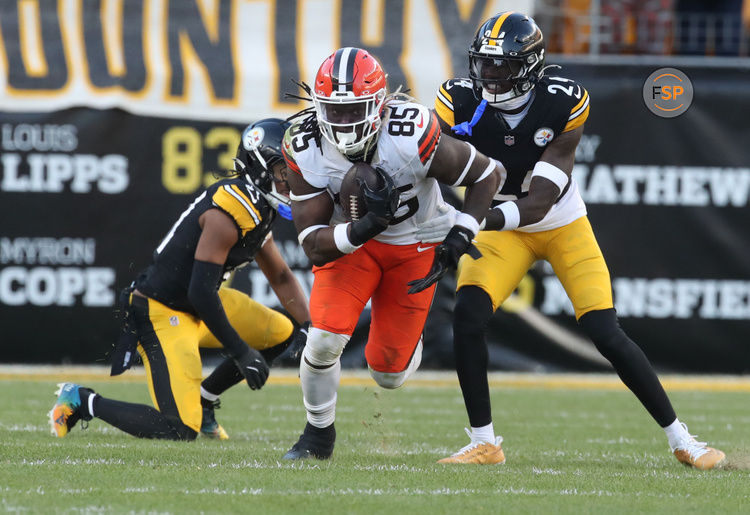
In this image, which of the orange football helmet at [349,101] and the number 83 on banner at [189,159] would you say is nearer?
the orange football helmet at [349,101]

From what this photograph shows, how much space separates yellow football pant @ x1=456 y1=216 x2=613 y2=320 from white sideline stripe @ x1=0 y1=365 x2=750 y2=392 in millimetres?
4026

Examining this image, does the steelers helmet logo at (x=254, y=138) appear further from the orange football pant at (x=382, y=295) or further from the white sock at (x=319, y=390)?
the white sock at (x=319, y=390)

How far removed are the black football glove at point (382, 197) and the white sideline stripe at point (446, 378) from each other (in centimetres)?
474

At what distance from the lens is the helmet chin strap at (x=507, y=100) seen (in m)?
4.87

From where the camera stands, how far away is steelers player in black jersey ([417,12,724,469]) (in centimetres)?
473

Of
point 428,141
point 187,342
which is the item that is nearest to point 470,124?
point 428,141

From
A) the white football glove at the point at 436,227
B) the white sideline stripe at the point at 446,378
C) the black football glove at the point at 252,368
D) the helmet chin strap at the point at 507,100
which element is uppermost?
the helmet chin strap at the point at 507,100

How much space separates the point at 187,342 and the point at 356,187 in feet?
5.14

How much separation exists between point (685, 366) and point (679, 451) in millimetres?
5239

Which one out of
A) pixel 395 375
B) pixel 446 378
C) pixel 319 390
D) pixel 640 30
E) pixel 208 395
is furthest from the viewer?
pixel 640 30

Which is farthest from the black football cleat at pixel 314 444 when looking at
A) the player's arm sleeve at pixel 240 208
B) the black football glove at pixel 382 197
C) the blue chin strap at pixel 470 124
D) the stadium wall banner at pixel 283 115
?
the stadium wall banner at pixel 283 115

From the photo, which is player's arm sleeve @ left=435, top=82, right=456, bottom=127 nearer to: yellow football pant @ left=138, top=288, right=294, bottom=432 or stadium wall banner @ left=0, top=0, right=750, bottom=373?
yellow football pant @ left=138, top=288, right=294, bottom=432

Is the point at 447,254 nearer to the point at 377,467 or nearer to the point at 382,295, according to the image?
the point at 382,295

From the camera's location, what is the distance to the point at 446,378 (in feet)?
31.4
